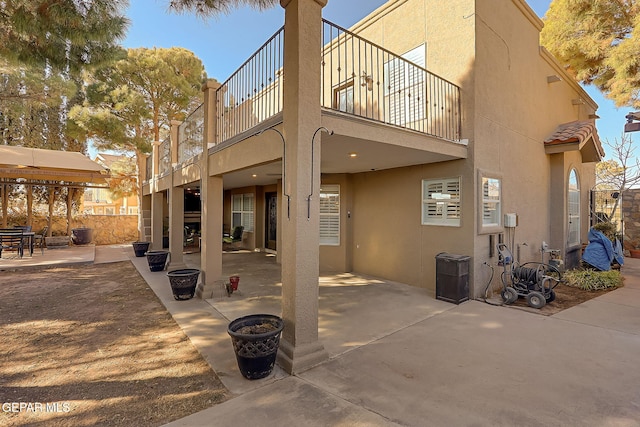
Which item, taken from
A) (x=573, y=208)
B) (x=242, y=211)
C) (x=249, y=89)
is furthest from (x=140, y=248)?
(x=573, y=208)

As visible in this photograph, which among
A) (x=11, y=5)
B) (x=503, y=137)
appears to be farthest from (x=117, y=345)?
(x=503, y=137)

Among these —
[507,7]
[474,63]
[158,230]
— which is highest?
[507,7]

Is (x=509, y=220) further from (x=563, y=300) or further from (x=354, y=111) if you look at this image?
(x=354, y=111)

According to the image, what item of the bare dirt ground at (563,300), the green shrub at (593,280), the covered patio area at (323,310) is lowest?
the bare dirt ground at (563,300)

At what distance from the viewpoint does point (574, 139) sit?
7.39 m

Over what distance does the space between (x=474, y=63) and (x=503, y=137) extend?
66.8 inches

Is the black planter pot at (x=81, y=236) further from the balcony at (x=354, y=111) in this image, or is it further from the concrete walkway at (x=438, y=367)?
the concrete walkway at (x=438, y=367)

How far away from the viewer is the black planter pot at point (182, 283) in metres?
5.51

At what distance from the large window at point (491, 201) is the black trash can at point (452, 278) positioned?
0.98 m

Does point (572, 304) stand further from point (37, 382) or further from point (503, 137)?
point (37, 382)

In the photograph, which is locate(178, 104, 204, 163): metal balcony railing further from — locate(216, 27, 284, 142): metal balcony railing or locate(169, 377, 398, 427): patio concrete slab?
locate(169, 377, 398, 427): patio concrete slab

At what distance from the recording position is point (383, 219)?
7.19m

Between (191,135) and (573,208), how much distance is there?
35.5ft

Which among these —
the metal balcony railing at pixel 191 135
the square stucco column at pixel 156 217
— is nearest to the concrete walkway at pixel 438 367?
the metal balcony railing at pixel 191 135
